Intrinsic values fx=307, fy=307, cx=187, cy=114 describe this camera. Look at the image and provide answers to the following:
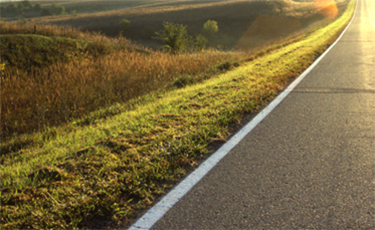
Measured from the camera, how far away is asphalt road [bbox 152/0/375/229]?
2.64m

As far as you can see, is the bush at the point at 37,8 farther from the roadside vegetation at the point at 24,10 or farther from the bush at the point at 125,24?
the bush at the point at 125,24

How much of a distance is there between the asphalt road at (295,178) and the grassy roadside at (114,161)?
48cm

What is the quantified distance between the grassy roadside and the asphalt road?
1.58 feet

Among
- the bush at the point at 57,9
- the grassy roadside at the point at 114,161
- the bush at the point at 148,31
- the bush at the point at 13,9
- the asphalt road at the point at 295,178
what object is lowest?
the asphalt road at the point at 295,178

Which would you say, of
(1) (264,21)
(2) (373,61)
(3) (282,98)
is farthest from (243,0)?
(3) (282,98)

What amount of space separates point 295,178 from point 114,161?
2082mm

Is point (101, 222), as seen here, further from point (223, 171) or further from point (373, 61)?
point (373, 61)

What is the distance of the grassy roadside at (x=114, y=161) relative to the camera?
9.14 feet

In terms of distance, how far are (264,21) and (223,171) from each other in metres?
59.6

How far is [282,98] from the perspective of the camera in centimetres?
660

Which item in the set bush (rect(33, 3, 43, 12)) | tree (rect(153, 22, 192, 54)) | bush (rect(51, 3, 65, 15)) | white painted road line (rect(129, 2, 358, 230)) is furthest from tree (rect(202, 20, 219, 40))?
bush (rect(33, 3, 43, 12))

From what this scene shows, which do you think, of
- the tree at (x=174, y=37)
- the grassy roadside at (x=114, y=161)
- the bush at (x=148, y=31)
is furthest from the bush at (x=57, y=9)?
the grassy roadside at (x=114, y=161)

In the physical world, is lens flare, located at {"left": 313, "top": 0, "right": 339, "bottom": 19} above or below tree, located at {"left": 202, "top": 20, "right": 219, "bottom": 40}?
above

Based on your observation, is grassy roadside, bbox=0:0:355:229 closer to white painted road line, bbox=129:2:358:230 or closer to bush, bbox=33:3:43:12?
white painted road line, bbox=129:2:358:230
